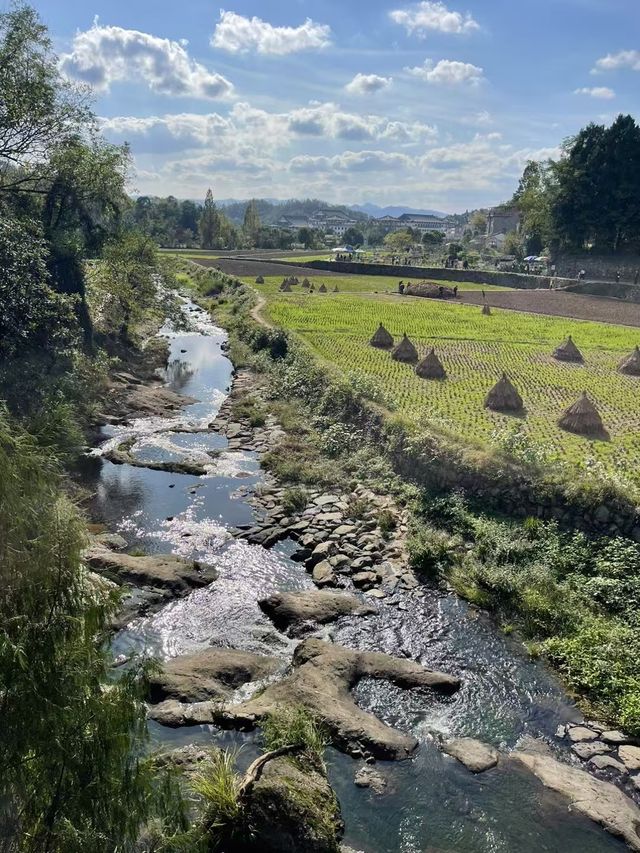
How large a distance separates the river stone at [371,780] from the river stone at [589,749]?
3.75 m

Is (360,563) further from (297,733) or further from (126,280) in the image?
(126,280)

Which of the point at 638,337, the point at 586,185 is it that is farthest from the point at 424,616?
the point at 586,185

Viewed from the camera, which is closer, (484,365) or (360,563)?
(360,563)

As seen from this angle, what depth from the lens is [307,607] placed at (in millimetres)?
15641

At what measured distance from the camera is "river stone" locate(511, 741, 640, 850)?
10133mm

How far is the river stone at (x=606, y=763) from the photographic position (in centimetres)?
1140

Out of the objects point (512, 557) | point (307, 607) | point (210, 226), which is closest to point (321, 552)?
point (307, 607)

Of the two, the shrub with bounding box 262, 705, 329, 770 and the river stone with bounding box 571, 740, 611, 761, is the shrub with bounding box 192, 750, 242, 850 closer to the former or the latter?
the shrub with bounding box 262, 705, 329, 770

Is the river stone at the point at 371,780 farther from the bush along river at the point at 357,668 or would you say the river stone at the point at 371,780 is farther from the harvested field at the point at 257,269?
the harvested field at the point at 257,269

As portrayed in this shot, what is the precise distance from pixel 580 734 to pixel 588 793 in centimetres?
149

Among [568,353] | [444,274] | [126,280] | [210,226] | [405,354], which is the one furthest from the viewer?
[210,226]

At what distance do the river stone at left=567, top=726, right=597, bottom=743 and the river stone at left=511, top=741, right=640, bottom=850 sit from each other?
0.69 m

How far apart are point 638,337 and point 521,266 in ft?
146

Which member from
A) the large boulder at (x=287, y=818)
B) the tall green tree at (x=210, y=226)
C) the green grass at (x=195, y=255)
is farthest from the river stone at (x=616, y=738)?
the tall green tree at (x=210, y=226)
